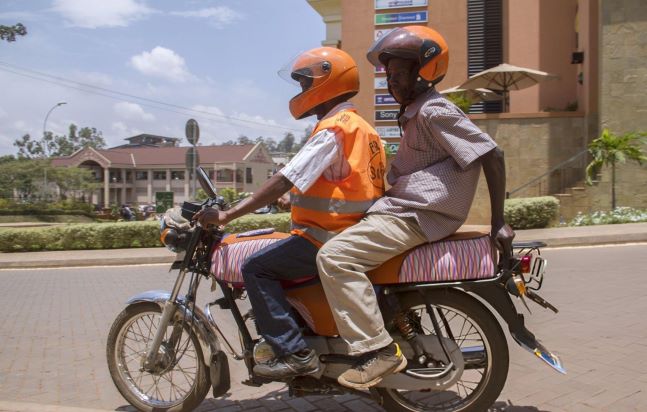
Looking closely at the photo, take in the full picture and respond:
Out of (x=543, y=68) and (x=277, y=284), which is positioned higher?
(x=543, y=68)

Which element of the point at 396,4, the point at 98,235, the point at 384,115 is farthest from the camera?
the point at 384,115

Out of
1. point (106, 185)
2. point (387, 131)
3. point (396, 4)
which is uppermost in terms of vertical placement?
point (396, 4)

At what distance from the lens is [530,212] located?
1385 cm

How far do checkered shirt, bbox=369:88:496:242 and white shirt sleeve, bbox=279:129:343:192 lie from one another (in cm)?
36

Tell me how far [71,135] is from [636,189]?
118339 mm

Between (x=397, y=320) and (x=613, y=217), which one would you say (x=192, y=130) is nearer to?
(x=613, y=217)

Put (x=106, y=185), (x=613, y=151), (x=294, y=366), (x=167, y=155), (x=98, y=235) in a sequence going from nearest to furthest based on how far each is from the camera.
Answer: (x=294, y=366), (x=98, y=235), (x=613, y=151), (x=106, y=185), (x=167, y=155)

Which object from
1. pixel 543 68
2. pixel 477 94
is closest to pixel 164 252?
pixel 477 94

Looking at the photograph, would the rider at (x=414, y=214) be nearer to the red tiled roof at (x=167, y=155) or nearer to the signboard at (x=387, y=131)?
the signboard at (x=387, y=131)

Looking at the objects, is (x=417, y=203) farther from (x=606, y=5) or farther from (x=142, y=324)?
(x=606, y=5)

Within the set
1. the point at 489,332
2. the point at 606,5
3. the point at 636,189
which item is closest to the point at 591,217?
the point at 636,189

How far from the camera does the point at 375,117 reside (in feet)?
70.7

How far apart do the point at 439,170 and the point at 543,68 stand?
60.6ft

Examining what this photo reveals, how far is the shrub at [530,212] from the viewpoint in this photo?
45.2ft
